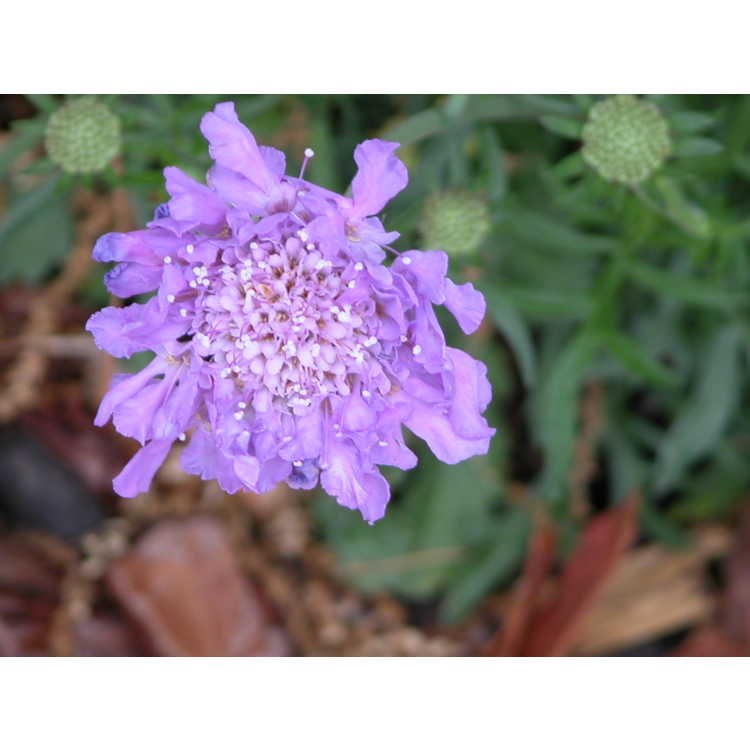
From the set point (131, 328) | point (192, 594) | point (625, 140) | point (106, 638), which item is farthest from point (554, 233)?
point (106, 638)

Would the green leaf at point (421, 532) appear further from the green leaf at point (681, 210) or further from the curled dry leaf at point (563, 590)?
the green leaf at point (681, 210)

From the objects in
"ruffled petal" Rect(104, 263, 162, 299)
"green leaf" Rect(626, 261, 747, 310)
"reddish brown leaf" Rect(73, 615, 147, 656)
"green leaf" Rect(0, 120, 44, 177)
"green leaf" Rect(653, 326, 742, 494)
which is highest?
"green leaf" Rect(0, 120, 44, 177)

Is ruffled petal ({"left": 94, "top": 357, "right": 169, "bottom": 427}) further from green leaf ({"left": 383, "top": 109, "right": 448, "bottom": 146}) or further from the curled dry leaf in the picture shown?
the curled dry leaf

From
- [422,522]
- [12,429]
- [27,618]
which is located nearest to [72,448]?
[12,429]

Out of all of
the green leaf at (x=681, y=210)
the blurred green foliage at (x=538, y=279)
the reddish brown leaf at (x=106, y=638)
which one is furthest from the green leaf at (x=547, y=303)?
the reddish brown leaf at (x=106, y=638)

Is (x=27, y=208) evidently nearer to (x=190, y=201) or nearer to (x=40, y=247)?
(x=40, y=247)

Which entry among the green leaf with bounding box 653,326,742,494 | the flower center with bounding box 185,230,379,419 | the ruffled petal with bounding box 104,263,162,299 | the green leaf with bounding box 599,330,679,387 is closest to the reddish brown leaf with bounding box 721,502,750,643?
the green leaf with bounding box 653,326,742,494
